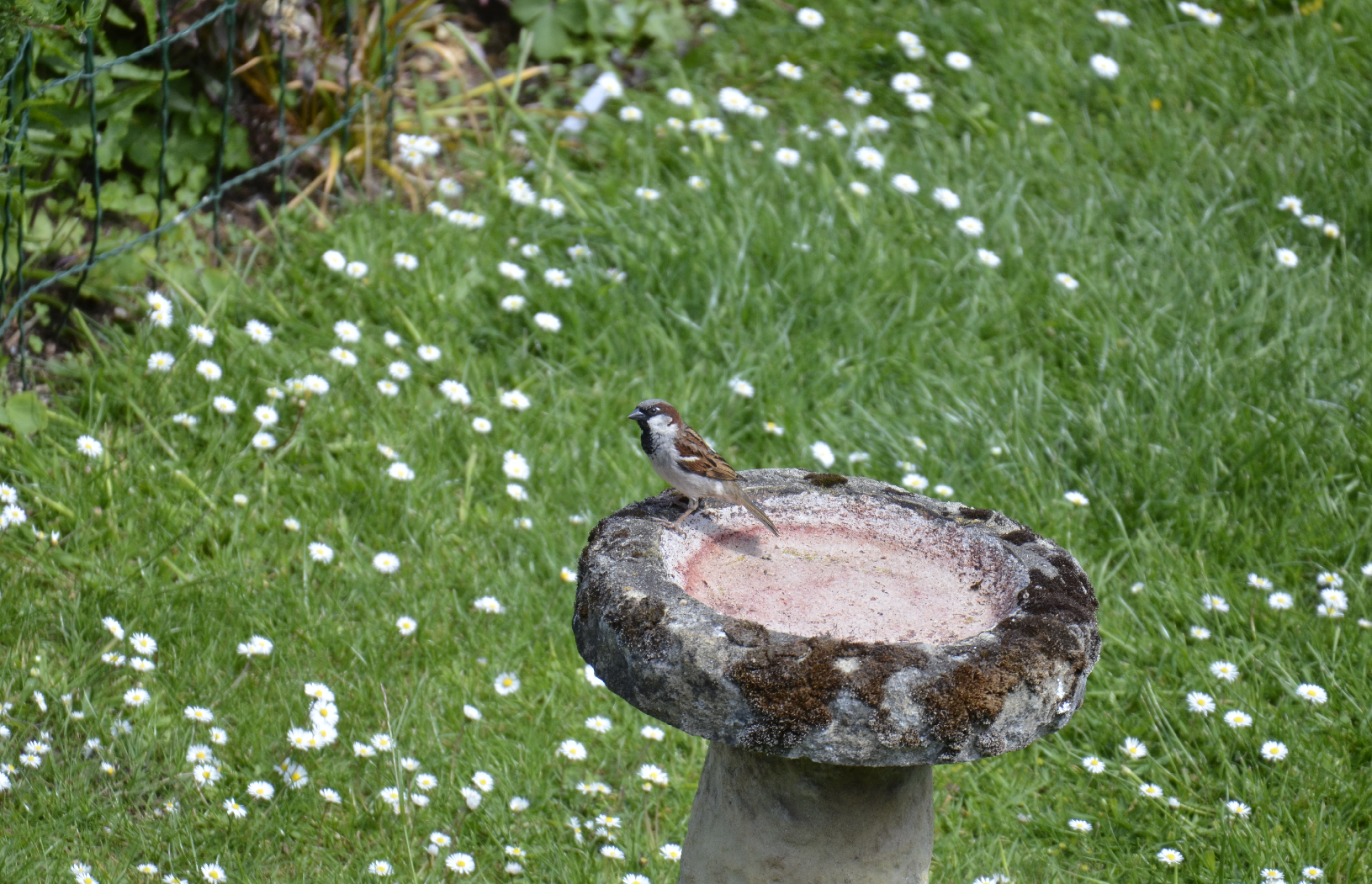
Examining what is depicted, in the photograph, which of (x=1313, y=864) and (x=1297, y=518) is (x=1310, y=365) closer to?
(x=1297, y=518)

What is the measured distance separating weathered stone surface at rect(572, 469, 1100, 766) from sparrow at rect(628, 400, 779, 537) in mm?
110

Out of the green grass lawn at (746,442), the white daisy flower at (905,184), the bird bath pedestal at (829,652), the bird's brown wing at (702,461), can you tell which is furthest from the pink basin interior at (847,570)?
the white daisy flower at (905,184)

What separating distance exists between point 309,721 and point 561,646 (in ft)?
2.75

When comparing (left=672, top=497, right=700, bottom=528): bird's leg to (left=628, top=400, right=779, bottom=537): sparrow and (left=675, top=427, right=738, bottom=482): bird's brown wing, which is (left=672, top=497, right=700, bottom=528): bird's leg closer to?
(left=628, top=400, right=779, bottom=537): sparrow

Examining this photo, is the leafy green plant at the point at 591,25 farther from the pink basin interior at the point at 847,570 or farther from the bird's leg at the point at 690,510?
the pink basin interior at the point at 847,570

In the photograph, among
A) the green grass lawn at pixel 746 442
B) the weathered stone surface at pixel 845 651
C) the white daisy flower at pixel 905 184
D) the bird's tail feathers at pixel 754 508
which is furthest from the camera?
the white daisy flower at pixel 905 184

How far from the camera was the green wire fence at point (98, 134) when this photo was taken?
4406mm

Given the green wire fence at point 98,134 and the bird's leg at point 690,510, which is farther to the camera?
the green wire fence at point 98,134

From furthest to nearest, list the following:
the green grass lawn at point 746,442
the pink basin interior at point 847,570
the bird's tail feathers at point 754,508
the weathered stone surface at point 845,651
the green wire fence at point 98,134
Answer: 1. the green wire fence at point 98,134
2. the green grass lawn at point 746,442
3. the bird's tail feathers at point 754,508
4. the pink basin interior at point 847,570
5. the weathered stone surface at point 845,651

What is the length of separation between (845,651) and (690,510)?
2.56 ft

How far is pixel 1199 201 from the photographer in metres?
6.48

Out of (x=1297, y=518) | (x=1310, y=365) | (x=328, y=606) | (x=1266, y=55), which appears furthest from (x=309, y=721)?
(x=1266, y=55)

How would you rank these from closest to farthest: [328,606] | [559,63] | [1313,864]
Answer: [1313,864], [328,606], [559,63]

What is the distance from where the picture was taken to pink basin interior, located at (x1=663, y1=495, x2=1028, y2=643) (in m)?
2.81
